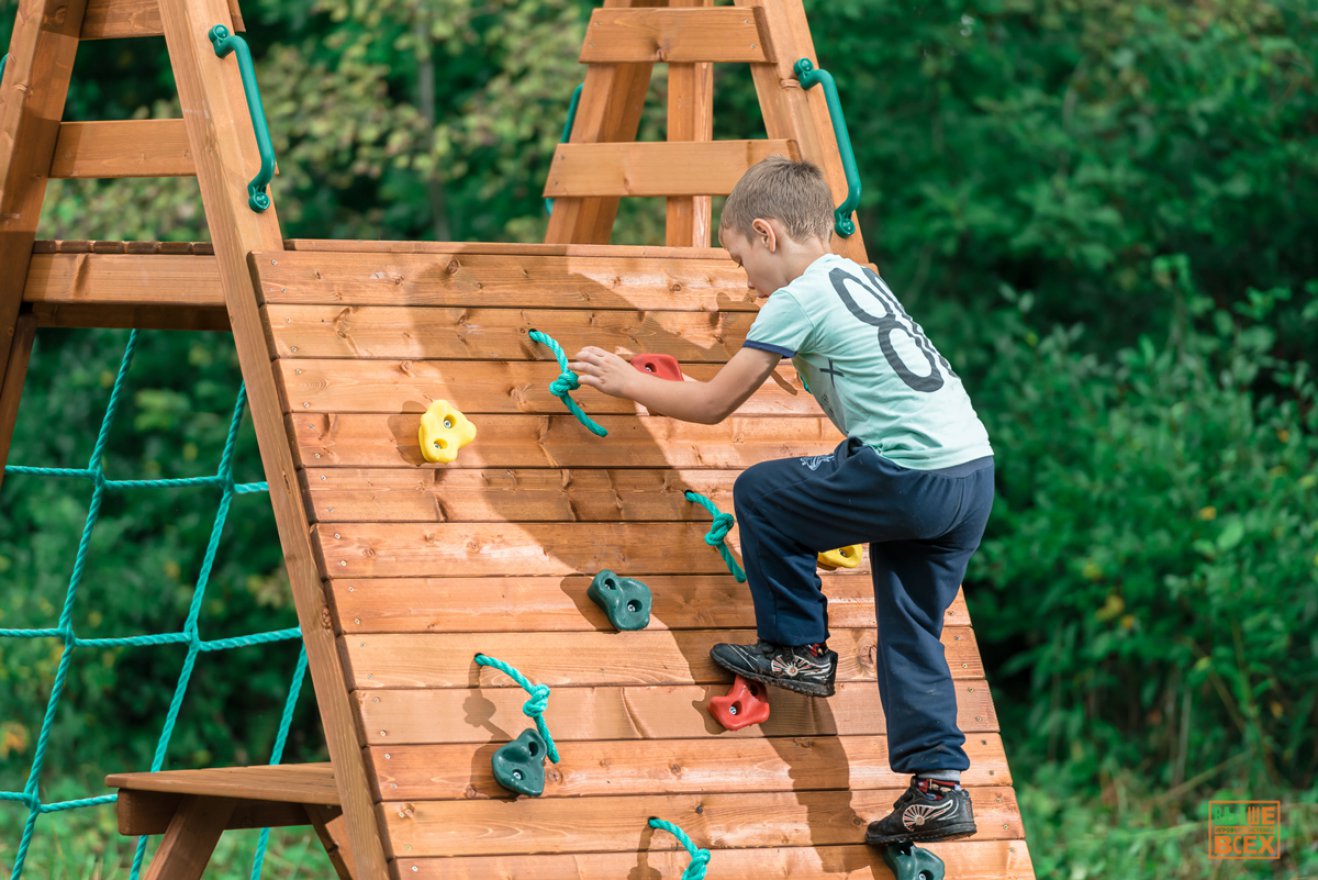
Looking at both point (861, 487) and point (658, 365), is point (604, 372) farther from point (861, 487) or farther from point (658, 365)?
point (861, 487)

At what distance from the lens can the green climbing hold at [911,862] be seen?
2729 millimetres

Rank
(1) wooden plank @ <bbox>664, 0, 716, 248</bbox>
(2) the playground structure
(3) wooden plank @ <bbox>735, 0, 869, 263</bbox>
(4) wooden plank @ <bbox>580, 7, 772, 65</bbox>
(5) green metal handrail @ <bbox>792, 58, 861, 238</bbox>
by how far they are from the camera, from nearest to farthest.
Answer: (2) the playground structure
(5) green metal handrail @ <bbox>792, 58, 861, 238</bbox>
(3) wooden plank @ <bbox>735, 0, 869, 263</bbox>
(4) wooden plank @ <bbox>580, 7, 772, 65</bbox>
(1) wooden plank @ <bbox>664, 0, 716, 248</bbox>

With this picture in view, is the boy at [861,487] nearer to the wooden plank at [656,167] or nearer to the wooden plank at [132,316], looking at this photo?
the wooden plank at [656,167]

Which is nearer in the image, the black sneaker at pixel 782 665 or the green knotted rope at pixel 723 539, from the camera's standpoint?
the black sneaker at pixel 782 665

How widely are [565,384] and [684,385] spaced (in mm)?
266

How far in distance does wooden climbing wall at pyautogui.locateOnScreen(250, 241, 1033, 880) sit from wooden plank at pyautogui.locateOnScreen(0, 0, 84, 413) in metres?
0.96

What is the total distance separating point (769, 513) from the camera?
276 centimetres

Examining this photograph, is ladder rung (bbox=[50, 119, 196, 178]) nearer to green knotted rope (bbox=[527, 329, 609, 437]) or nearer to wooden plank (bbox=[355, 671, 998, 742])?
green knotted rope (bbox=[527, 329, 609, 437])

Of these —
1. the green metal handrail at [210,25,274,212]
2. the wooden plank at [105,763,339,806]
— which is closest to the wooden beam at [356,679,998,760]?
the wooden plank at [105,763,339,806]

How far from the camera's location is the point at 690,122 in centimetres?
417

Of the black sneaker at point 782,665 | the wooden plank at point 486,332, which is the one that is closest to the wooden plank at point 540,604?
the black sneaker at point 782,665

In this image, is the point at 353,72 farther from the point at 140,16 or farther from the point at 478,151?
the point at 140,16

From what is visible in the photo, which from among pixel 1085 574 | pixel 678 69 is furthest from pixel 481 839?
pixel 1085 574

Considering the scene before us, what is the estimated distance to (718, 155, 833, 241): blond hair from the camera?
113 inches
